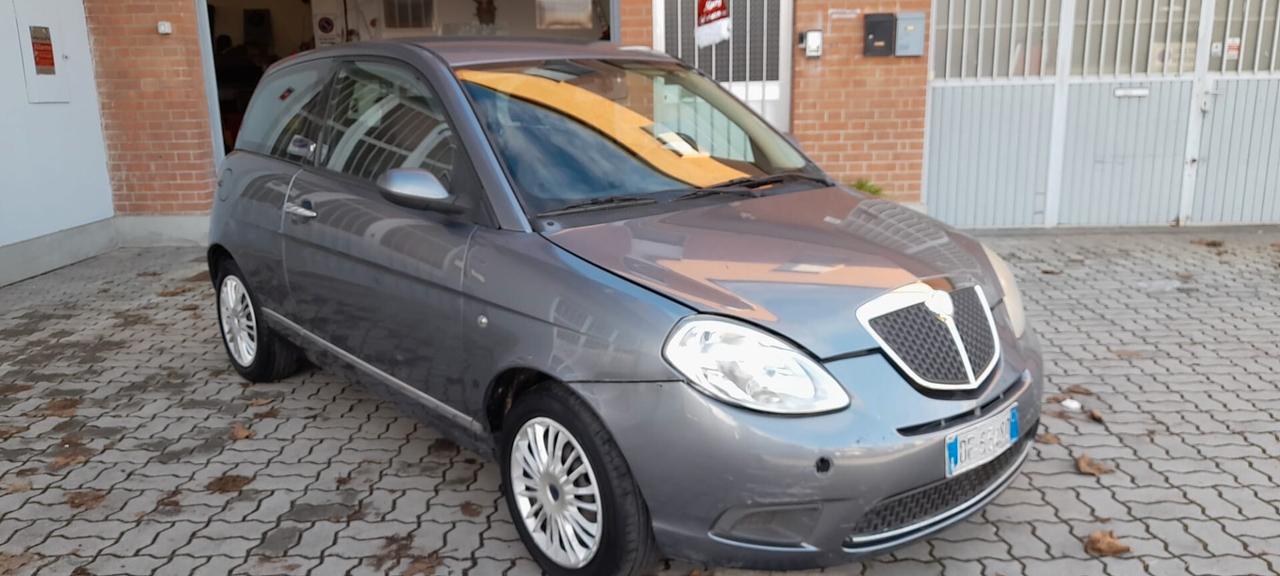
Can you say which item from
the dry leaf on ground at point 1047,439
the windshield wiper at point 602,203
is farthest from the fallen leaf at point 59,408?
the dry leaf on ground at point 1047,439

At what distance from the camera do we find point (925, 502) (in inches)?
108

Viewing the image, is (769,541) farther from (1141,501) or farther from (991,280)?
(1141,501)

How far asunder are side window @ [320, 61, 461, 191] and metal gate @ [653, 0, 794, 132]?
14.6 feet

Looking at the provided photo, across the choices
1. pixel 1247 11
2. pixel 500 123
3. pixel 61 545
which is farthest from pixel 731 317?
pixel 1247 11

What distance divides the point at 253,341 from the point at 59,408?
3.21ft

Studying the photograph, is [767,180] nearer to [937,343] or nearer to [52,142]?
[937,343]

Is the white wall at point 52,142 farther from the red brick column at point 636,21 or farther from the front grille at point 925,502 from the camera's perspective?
the front grille at point 925,502

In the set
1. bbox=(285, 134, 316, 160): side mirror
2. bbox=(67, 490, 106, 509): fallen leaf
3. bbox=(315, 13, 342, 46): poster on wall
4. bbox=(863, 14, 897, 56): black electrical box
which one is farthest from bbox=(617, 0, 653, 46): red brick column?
bbox=(315, 13, 342, 46): poster on wall

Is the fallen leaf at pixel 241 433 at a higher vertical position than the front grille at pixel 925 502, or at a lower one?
lower

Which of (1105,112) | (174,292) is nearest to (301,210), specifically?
(174,292)

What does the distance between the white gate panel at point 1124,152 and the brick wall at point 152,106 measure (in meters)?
7.73

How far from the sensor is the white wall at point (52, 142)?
23.9 feet

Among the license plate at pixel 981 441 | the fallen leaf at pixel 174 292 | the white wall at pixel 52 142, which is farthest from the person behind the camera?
the white wall at pixel 52 142

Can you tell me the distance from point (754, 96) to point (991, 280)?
5.27 metres
